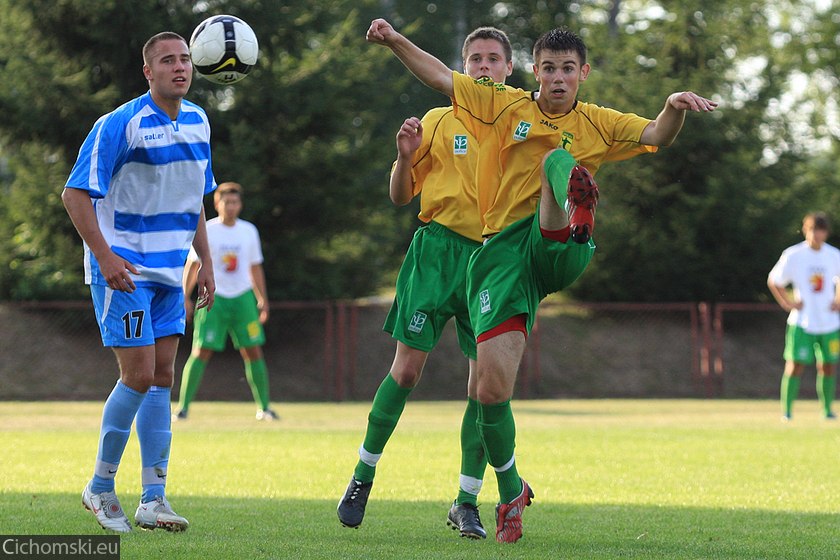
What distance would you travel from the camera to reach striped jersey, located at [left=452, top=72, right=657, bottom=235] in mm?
6367

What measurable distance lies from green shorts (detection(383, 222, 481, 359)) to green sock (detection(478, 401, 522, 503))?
2.01 feet

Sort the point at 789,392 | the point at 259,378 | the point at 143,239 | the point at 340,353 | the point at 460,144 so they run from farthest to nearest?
the point at 340,353 < the point at 789,392 < the point at 259,378 < the point at 460,144 < the point at 143,239

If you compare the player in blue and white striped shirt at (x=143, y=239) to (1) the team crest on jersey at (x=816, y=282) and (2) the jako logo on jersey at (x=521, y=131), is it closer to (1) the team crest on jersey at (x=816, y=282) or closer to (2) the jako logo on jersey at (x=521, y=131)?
(2) the jako logo on jersey at (x=521, y=131)

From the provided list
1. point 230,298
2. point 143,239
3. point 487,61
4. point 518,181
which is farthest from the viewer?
point 230,298

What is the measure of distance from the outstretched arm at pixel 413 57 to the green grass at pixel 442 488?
2.25 meters

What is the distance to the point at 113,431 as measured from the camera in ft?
20.9

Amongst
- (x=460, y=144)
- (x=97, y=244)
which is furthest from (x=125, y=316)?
(x=460, y=144)

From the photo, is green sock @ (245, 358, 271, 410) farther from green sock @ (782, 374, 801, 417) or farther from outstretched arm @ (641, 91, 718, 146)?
outstretched arm @ (641, 91, 718, 146)

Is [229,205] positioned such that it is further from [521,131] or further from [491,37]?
[521,131]

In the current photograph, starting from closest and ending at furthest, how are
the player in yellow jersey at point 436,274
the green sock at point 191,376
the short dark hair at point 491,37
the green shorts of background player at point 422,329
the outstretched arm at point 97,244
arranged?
the outstretched arm at point 97,244, the player in yellow jersey at point 436,274, the green shorts of background player at point 422,329, the short dark hair at point 491,37, the green sock at point 191,376

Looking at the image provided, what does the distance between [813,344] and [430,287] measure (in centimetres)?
1080

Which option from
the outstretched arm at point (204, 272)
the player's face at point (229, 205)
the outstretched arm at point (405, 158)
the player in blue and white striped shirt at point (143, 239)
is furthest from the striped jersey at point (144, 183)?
the player's face at point (229, 205)

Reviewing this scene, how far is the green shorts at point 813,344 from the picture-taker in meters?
16.1

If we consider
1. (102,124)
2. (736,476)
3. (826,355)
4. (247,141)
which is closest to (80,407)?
(247,141)
